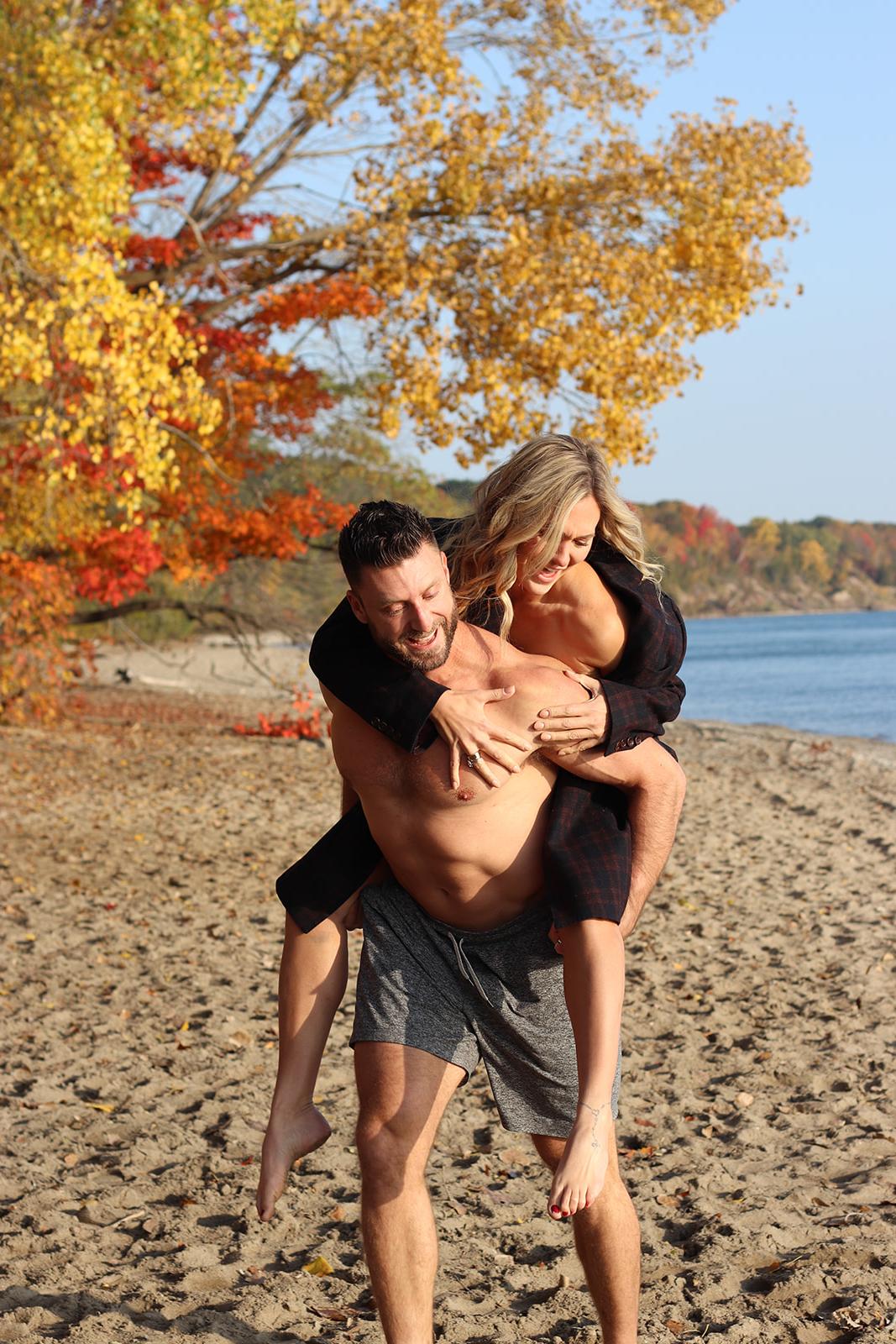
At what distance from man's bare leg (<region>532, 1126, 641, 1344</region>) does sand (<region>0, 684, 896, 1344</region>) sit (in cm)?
59

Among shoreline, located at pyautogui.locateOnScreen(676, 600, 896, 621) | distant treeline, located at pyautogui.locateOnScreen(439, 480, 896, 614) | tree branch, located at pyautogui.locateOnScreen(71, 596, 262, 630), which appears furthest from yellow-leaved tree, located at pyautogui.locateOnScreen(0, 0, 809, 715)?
shoreline, located at pyautogui.locateOnScreen(676, 600, 896, 621)

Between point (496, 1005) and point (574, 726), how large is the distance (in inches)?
28.2

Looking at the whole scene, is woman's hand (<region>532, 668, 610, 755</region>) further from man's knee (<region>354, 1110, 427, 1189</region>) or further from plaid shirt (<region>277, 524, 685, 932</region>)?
man's knee (<region>354, 1110, 427, 1189</region>)

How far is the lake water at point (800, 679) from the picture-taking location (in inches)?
1277

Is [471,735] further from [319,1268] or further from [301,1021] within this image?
Answer: [319,1268]

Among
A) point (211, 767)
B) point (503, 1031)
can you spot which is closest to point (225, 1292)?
point (503, 1031)

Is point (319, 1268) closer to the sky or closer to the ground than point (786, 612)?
closer to the ground

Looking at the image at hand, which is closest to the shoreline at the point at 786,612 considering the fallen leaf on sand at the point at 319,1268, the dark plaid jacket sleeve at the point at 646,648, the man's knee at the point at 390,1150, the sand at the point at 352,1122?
the sand at the point at 352,1122

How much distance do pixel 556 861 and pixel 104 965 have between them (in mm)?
5315

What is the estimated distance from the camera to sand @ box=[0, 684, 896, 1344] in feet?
13.5

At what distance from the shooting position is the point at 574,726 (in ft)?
10.7

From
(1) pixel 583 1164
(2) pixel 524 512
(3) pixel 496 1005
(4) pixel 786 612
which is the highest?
(4) pixel 786 612

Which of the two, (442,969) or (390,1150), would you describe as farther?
(442,969)

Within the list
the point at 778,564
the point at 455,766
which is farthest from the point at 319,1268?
the point at 778,564
